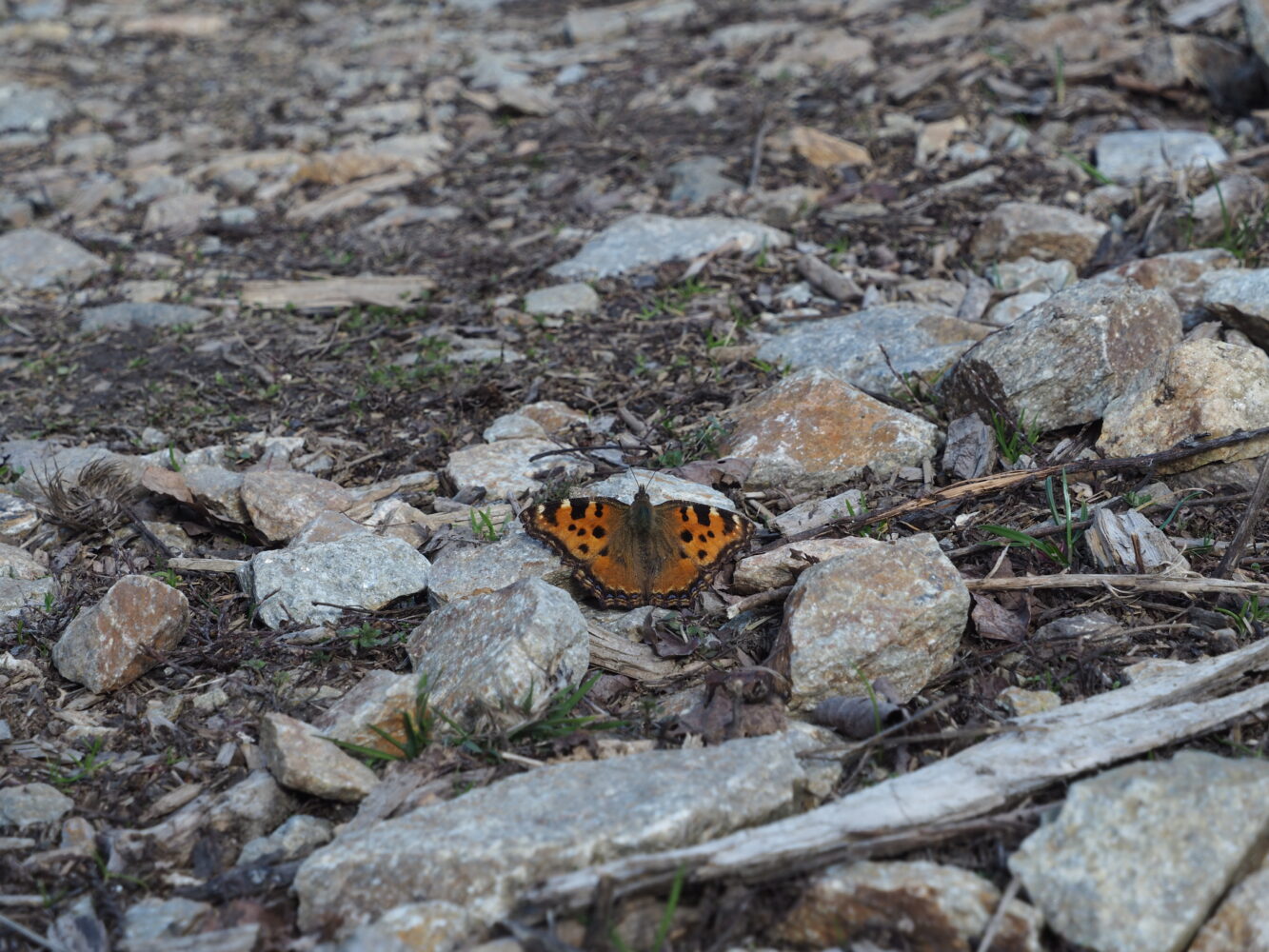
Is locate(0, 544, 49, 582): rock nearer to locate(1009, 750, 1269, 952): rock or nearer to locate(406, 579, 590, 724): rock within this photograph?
locate(406, 579, 590, 724): rock

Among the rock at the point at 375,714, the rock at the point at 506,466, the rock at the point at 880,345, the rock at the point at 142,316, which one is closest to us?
the rock at the point at 375,714

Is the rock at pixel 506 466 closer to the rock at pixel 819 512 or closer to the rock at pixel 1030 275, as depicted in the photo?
the rock at pixel 819 512

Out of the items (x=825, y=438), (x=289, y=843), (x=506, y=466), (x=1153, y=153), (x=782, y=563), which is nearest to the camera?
(x=289, y=843)

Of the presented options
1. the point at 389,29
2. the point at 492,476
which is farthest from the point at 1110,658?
the point at 389,29

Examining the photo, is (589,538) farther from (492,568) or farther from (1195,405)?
(1195,405)

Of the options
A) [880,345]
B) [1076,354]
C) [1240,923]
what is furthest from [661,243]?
[1240,923]

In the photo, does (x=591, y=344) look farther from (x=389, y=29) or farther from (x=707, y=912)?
(x=389, y=29)

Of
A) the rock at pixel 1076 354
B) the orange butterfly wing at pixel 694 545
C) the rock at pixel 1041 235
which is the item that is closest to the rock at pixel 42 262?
the orange butterfly wing at pixel 694 545

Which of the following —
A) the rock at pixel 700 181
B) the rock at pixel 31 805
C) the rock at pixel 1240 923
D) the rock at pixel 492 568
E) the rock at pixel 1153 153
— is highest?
the rock at pixel 1153 153
